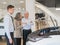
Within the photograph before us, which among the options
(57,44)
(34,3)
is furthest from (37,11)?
(57,44)

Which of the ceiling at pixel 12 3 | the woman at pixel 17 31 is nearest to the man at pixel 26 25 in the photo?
the woman at pixel 17 31

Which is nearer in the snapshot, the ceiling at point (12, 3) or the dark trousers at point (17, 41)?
the dark trousers at point (17, 41)

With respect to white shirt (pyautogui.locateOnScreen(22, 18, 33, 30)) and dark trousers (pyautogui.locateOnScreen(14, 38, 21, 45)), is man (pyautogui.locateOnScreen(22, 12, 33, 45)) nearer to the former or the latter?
white shirt (pyautogui.locateOnScreen(22, 18, 33, 30))

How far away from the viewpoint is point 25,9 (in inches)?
279

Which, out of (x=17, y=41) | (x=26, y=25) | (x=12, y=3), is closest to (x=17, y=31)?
(x=17, y=41)

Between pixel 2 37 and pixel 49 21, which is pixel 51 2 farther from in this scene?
pixel 2 37

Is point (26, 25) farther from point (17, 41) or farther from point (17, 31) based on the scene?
point (17, 41)

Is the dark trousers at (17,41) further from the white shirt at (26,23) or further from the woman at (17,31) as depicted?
the white shirt at (26,23)

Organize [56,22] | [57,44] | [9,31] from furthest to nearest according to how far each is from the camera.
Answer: [56,22] < [9,31] < [57,44]

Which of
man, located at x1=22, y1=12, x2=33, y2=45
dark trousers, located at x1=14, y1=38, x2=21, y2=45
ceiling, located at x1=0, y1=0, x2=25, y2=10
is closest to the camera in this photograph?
man, located at x1=22, y1=12, x2=33, y2=45

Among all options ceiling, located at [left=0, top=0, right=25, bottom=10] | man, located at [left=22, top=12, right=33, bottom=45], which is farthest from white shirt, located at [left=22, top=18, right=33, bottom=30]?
ceiling, located at [left=0, top=0, right=25, bottom=10]

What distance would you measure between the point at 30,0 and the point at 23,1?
264mm

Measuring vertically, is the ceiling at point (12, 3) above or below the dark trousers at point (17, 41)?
above

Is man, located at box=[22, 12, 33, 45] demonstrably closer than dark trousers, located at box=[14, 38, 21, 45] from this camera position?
Yes
